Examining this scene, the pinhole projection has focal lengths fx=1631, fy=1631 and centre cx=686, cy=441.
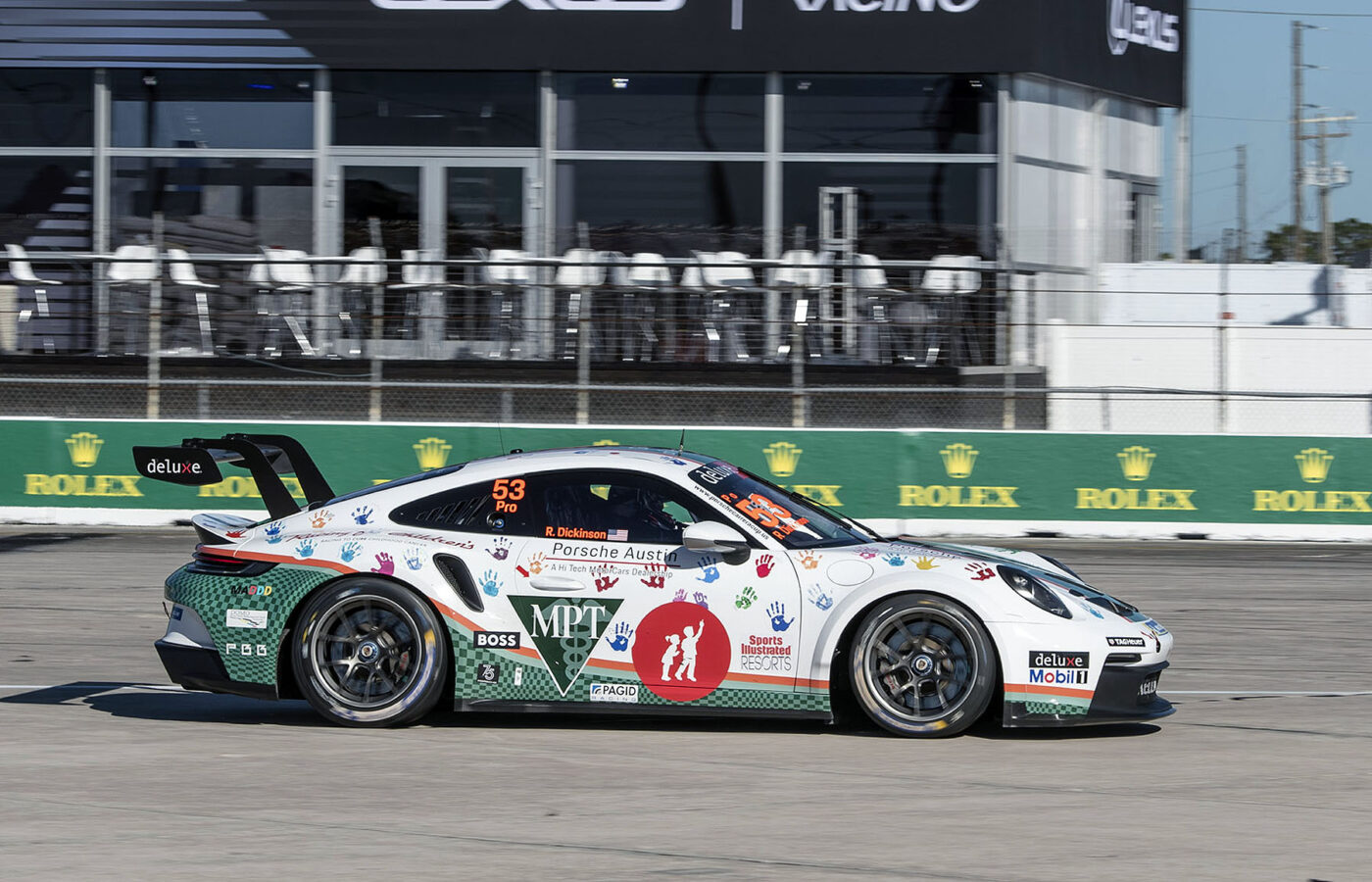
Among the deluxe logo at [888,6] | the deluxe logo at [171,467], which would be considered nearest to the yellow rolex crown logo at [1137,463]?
the deluxe logo at [888,6]

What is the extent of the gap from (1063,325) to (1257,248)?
3790 millimetres

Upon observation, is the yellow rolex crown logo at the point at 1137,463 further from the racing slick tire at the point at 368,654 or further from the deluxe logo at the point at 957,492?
the racing slick tire at the point at 368,654

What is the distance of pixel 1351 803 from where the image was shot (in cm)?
571

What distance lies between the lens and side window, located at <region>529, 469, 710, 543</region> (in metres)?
7.07

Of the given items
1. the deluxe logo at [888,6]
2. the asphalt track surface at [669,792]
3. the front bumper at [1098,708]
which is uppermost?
the deluxe logo at [888,6]

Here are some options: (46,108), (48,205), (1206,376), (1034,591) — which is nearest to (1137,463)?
(1206,376)

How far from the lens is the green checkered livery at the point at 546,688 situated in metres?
6.83

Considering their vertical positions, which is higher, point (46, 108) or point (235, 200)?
point (46, 108)

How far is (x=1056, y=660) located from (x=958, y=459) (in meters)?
10.6

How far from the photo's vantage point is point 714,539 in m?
6.84

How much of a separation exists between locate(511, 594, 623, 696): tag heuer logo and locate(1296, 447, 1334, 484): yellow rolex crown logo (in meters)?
11.9

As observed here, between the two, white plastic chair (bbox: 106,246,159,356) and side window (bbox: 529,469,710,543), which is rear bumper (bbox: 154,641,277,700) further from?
white plastic chair (bbox: 106,246,159,356)

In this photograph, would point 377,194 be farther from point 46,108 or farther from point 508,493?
point 508,493

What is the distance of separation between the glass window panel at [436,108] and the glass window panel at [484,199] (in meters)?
0.43
